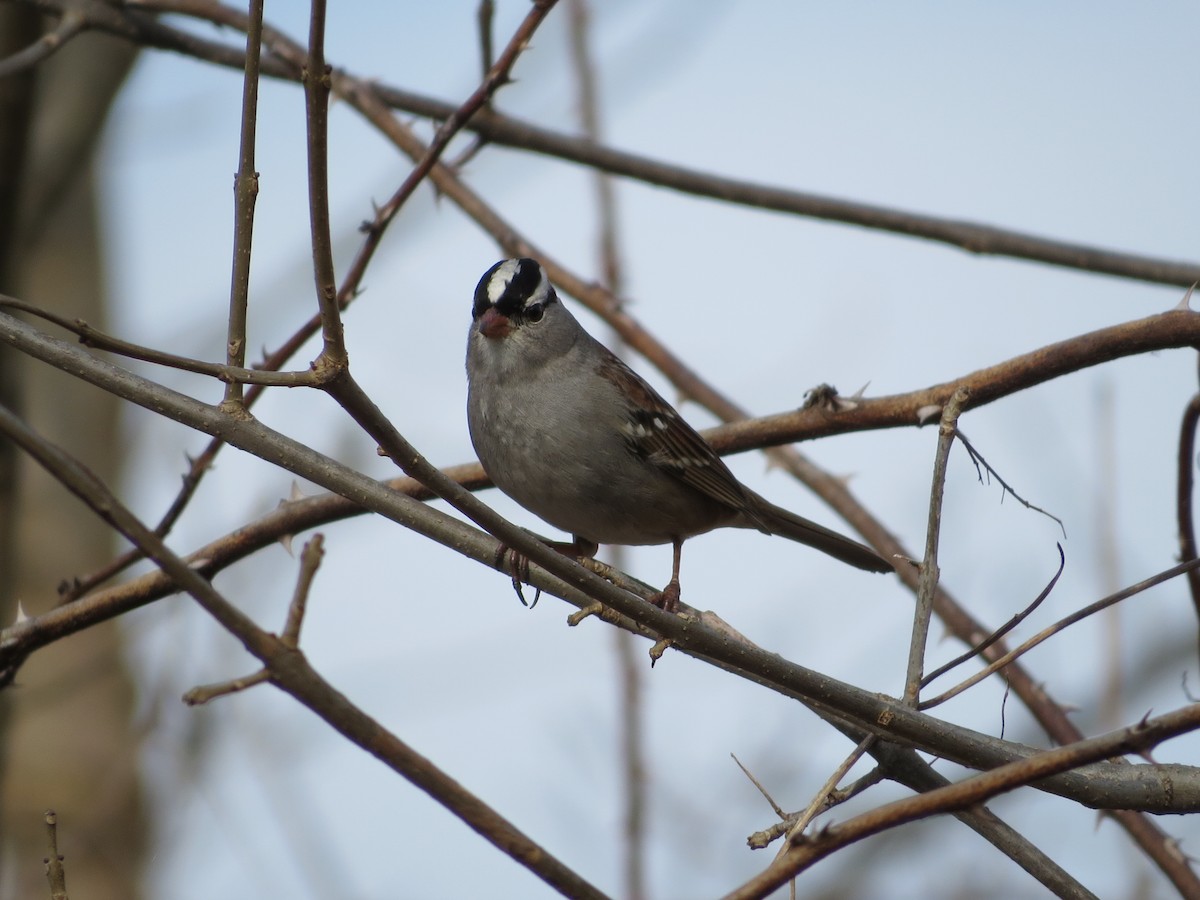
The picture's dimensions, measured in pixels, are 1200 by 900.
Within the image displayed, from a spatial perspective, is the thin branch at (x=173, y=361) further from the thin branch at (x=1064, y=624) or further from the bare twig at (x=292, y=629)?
the thin branch at (x=1064, y=624)

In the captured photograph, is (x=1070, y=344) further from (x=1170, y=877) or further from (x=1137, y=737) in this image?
(x=1137, y=737)

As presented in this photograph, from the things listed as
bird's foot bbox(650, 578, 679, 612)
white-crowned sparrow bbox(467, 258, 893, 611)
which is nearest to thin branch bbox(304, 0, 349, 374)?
bird's foot bbox(650, 578, 679, 612)

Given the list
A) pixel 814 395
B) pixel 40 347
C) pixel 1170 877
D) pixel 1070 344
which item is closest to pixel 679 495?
pixel 814 395

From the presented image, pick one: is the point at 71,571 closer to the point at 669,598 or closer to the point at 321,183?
the point at 669,598

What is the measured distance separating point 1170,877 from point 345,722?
6.91 ft

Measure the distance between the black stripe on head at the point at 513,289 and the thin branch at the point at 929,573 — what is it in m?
1.90

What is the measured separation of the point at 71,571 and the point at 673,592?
519cm

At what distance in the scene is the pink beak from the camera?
4.35 meters

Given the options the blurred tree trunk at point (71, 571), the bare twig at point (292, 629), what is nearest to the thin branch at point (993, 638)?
the bare twig at point (292, 629)

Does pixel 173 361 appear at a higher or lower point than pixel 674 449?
lower

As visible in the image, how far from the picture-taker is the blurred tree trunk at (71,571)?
6.69 metres

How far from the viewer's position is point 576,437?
413 centimetres

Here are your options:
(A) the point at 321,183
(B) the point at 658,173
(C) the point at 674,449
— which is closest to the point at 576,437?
(C) the point at 674,449

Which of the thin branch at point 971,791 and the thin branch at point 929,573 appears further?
the thin branch at point 929,573
